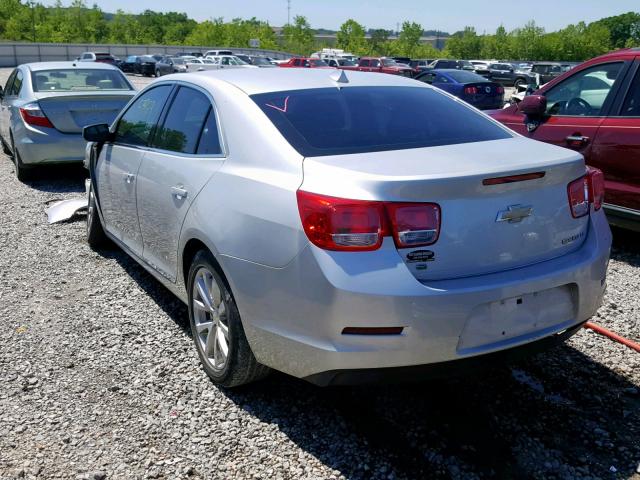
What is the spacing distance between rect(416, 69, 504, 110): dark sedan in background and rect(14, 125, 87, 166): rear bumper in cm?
1407

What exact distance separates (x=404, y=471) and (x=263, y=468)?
2.00 feet

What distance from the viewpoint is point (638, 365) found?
142 inches

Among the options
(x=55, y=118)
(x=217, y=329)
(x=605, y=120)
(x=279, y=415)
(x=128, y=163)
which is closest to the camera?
(x=279, y=415)

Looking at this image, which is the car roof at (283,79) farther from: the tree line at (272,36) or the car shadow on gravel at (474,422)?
the tree line at (272,36)

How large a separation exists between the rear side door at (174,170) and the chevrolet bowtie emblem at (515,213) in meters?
1.44

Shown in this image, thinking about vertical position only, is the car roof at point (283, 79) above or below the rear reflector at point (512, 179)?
above

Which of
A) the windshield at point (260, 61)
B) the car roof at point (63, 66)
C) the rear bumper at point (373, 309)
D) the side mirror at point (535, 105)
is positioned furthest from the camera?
the windshield at point (260, 61)

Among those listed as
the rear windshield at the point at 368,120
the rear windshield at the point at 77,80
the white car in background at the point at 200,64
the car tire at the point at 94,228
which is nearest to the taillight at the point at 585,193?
the rear windshield at the point at 368,120

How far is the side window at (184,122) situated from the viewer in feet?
11.9

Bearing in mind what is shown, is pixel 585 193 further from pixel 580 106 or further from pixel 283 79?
pixel 580 106

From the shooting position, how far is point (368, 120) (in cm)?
334

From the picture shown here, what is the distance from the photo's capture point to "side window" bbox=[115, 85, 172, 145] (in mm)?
4250

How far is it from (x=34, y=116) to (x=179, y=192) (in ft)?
18.2

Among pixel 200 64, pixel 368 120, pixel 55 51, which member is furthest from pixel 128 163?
pixel 55 51
